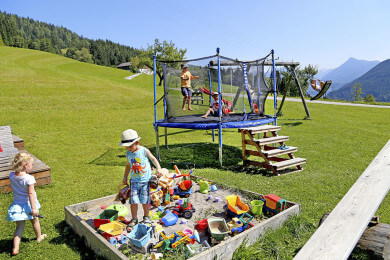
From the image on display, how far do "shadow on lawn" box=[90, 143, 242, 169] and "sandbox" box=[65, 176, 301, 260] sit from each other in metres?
2.18

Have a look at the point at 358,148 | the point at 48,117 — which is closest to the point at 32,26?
the point at 48,117

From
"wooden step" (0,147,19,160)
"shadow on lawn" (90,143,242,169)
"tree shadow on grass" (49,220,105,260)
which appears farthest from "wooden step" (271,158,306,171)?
"wooden step" (0,147,19,160)

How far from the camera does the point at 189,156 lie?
9.33m

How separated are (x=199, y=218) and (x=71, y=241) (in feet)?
6.67

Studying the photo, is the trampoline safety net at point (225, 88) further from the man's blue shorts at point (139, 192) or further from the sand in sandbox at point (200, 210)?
the man's blue shorts at point (139, 192)

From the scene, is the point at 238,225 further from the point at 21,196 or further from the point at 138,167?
the point at 21,196

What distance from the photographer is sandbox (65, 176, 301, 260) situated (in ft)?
11.6

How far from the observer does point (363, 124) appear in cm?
1530

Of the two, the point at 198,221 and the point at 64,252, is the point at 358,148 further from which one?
the point at 64,252

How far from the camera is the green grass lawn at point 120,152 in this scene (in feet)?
15.7

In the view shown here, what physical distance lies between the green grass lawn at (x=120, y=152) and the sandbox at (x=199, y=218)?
178mm

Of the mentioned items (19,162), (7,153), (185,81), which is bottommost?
(7,153)

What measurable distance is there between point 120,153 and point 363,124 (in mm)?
13101

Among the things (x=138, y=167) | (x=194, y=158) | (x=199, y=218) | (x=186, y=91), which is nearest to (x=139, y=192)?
(x=138, y=167)
